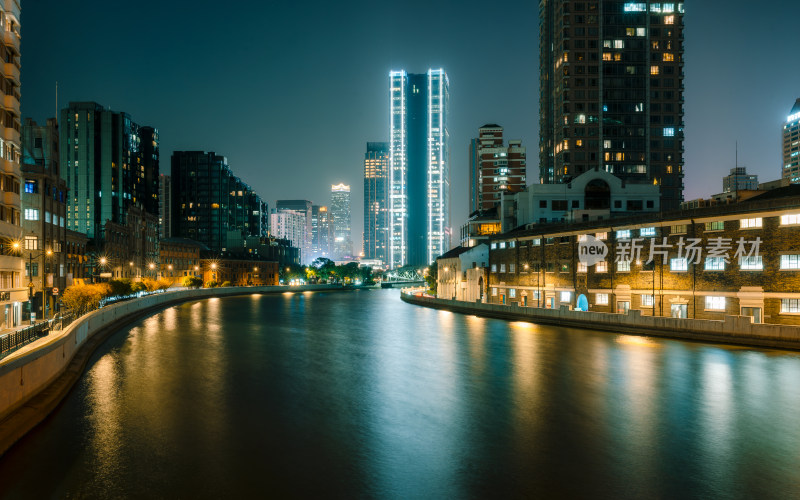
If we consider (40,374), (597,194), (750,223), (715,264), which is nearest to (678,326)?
(715,264)

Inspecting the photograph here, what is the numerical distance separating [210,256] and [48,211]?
305ft

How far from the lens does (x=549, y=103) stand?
118m

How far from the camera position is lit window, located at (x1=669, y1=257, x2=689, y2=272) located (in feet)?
139

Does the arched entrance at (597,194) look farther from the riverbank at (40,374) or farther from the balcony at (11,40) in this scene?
the balcony at (11,40)

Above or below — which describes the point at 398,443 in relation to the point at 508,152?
below

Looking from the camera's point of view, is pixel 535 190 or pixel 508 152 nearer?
pixel 535 190

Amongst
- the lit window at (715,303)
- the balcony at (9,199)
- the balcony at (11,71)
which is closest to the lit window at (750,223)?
the lit window at (715,303)

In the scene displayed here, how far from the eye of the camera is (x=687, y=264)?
139 ft

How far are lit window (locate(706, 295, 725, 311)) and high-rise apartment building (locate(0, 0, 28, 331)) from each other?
54.2 metres

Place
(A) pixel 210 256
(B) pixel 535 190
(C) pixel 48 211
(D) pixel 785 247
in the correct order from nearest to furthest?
(D) pixel 785 247 < (C) pixel 48 211 < (B) pixel 535 190 < (A) pixel 210 256

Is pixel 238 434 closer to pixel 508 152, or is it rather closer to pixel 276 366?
pixel 276 366

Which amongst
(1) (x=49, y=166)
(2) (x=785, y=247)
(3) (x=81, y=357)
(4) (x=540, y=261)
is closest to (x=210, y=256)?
(1) (x=49, y=166)

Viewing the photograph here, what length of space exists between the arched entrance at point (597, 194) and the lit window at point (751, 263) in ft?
117

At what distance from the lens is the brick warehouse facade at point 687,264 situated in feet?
120
